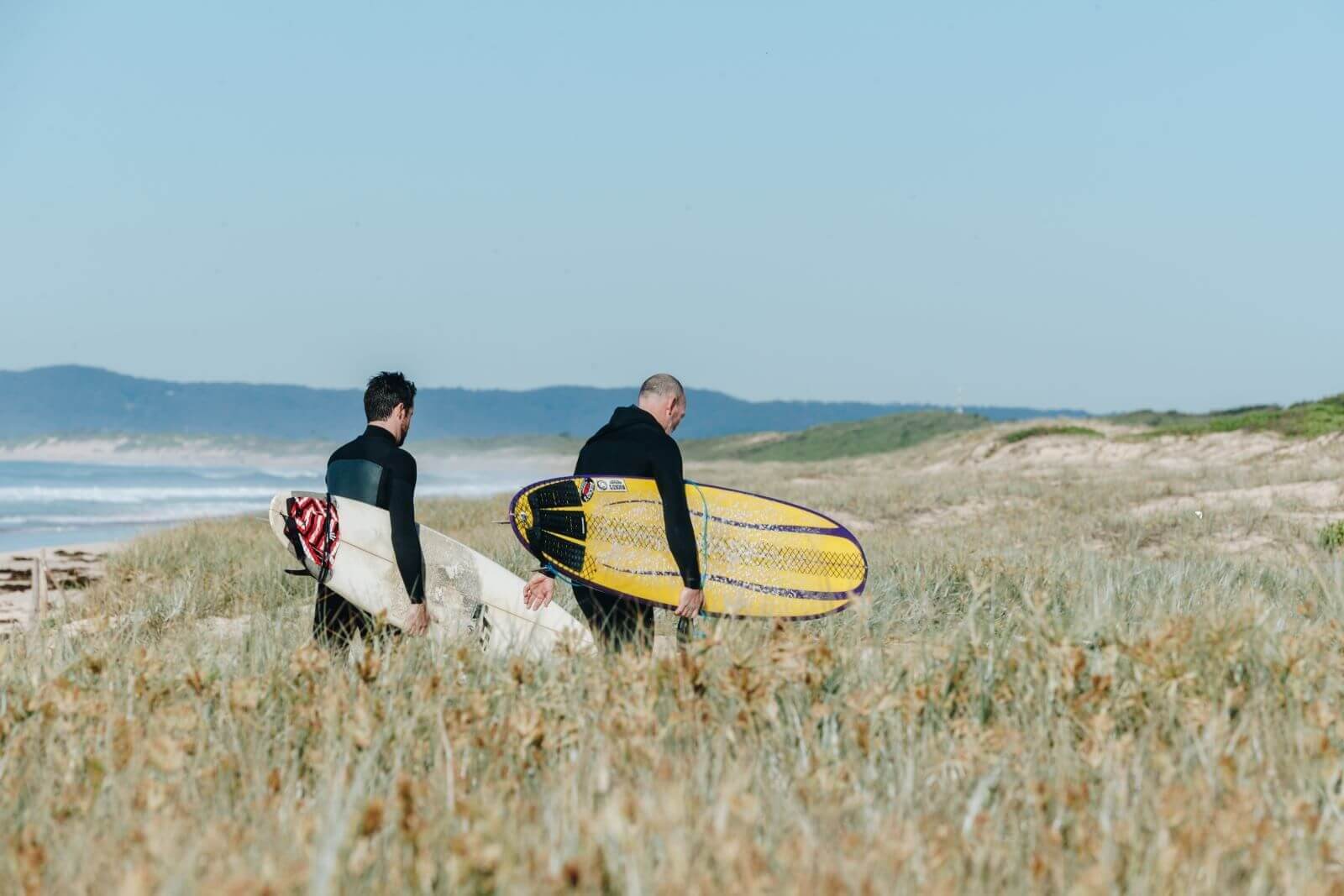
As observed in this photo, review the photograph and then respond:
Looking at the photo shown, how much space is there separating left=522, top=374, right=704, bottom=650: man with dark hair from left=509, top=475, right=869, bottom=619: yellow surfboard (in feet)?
0.39

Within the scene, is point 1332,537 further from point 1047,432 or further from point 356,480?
point 1047,432

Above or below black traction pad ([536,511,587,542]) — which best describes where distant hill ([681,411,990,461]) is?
above

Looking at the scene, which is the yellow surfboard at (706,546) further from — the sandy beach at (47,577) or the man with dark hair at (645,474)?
the sandy beach at (47,577)

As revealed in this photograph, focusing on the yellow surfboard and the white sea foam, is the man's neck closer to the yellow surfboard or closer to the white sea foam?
the yellow surfboard

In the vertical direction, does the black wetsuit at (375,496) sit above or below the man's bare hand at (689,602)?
above

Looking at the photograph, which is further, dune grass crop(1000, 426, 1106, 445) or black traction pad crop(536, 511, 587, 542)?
dune grass crop(1000, 426, 1106, 445)

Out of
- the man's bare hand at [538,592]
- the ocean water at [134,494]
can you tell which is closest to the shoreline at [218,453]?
the ocean water at [134,494]

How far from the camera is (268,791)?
9.89 feet

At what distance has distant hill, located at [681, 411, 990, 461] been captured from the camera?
255 ft

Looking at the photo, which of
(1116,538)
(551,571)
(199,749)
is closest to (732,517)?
(551,571)

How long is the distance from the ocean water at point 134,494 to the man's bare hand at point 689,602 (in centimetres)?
1753

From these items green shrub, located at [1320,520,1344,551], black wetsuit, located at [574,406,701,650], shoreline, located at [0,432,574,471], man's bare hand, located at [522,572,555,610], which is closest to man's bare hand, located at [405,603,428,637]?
man's bare hand, located at [522,572,555,610]

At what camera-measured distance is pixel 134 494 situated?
45125 mm

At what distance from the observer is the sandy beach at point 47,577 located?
9.56m
